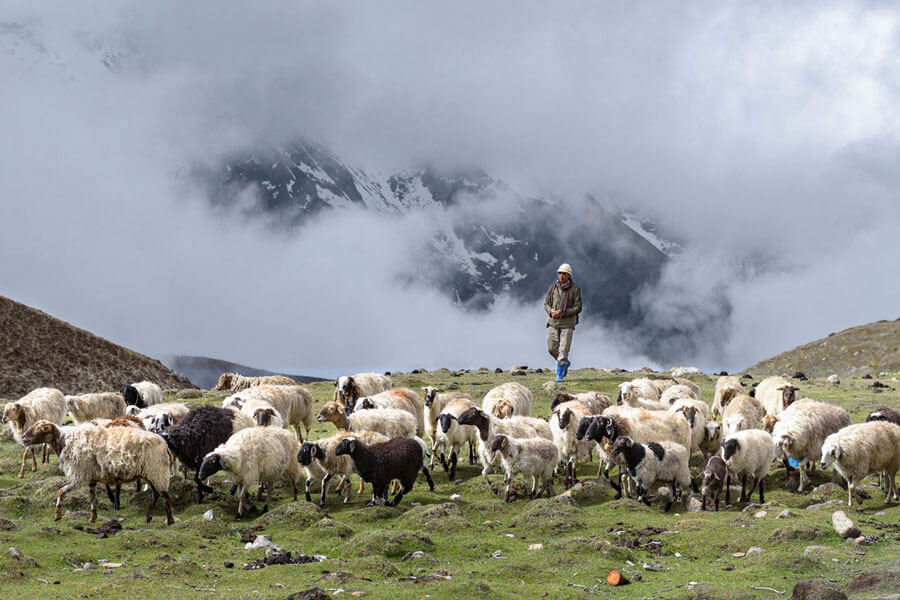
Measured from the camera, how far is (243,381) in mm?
30938

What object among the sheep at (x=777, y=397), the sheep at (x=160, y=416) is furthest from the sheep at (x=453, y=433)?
the sheep at (x=777, y=397)

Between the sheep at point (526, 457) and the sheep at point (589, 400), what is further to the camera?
the sheep at point (589, 400)

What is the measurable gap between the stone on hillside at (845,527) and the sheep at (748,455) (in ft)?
9.30

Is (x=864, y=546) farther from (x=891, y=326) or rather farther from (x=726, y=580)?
(x=891, y=326)

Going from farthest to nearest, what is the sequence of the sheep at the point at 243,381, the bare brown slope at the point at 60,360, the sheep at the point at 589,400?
the bare brown slope at the point at 60,360
the sheep at the point at 243,381
the sheep at the point at 589,400


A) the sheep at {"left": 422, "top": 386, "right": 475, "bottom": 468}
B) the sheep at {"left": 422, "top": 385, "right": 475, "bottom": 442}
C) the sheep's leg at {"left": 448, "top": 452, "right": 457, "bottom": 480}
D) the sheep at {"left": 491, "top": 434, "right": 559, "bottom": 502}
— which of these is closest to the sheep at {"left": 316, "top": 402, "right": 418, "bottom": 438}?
the sheep's leg at {"left": 448, "top": 452, "right": 457, "bottom": 480}

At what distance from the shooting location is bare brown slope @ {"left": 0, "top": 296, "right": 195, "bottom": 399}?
50219mm

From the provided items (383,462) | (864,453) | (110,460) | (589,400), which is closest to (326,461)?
(383,462)

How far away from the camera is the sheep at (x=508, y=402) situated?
20.7m

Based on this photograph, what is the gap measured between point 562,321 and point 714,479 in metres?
18.1

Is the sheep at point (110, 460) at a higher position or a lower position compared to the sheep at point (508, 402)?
lower

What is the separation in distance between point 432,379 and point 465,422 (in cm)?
2175

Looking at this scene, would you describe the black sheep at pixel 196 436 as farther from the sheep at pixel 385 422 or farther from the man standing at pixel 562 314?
the man standing at pixel 562 314

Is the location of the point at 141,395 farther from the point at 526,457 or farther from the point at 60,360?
the point at 60,360
